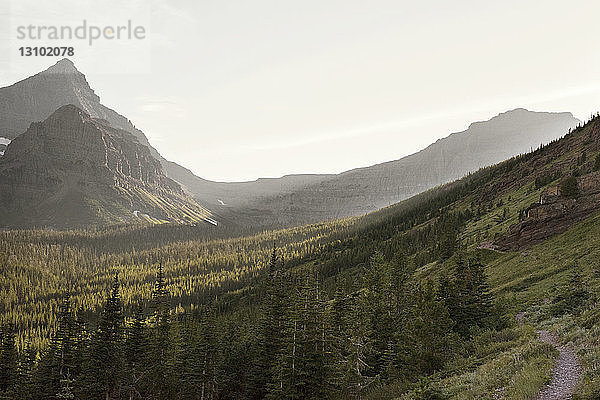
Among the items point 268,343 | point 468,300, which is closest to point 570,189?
point 468,300

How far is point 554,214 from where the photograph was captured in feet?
169

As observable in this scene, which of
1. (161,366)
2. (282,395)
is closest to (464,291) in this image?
(282,395)

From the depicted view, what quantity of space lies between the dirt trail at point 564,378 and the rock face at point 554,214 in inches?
1533

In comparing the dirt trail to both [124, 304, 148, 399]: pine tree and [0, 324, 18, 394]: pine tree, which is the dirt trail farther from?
[0, 324, 18, 394]: pine tree

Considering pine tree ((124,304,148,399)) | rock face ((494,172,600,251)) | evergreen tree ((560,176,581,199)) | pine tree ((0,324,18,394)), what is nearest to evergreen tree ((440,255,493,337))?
rock face ((494,172,600,251))

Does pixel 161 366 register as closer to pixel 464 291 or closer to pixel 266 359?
pixel 266 359

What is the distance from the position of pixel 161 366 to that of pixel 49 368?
1389 centimetres

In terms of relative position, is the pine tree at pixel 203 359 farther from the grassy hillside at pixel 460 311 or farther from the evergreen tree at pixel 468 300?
the evergreen tree at pixel 468 300

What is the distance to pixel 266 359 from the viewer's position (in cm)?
4203

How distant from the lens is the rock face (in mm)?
48719

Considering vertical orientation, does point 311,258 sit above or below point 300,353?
below

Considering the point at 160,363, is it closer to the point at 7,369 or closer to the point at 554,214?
the point at 7,369

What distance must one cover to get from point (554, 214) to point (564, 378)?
46.0 metres

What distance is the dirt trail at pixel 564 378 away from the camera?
12805mm
